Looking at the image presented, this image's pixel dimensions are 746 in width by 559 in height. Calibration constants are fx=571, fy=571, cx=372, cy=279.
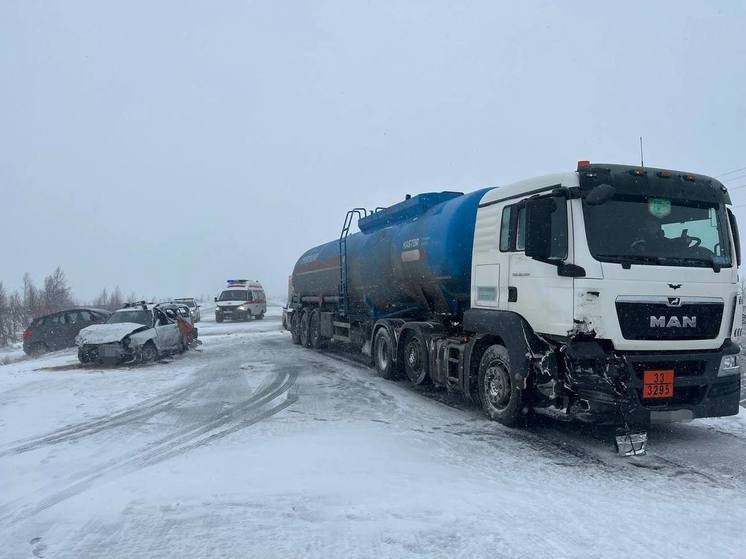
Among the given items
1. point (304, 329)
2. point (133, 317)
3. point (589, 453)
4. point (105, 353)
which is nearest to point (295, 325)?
point (304, 329)

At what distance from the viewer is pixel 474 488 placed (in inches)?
193

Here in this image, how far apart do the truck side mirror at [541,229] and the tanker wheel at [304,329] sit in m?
12.4

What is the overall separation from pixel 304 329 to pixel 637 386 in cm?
1362

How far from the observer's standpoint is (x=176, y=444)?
6.52 meters

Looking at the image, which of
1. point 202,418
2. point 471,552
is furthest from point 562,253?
point 202,418

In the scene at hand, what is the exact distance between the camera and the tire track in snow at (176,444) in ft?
15.1

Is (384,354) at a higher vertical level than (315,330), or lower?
lower

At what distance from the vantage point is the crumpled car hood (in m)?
13.8

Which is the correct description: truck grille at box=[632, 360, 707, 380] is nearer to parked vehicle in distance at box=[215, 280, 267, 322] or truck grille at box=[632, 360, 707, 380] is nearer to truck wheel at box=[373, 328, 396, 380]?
truck wheel at box=[373, 328, 396, 380]

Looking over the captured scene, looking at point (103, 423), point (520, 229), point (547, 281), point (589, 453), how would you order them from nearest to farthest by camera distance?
1. point (589, 453)
2. point (547, 281)
3. point (520, 229)
4. point (103, 423)

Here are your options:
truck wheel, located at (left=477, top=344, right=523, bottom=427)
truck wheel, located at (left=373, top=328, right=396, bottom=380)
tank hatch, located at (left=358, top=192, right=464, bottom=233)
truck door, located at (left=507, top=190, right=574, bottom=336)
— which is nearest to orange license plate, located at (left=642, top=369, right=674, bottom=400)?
truck door, located at (left=507, top=190, right=574, bottom=336)

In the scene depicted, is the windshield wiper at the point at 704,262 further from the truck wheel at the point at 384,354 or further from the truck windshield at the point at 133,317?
the truck windshield at the point at 133,317

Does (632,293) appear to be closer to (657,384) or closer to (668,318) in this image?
(668,318)

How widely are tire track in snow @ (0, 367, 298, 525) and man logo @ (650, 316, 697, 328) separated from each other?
504cm
